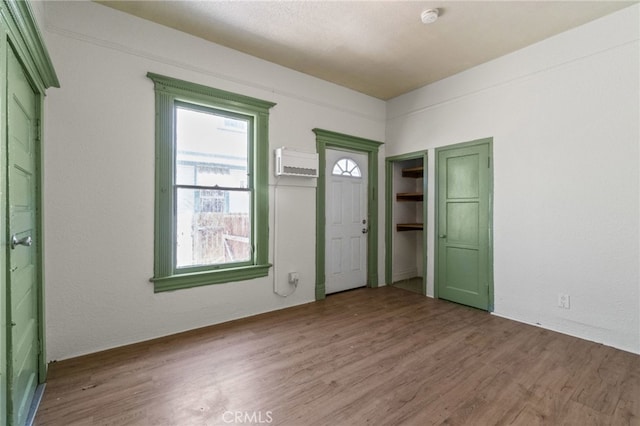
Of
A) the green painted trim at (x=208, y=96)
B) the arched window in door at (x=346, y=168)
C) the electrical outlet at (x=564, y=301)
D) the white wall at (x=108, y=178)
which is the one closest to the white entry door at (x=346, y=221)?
the arched window in door at (x=346, y=168)

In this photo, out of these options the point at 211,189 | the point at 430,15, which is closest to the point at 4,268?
the point at 211,189

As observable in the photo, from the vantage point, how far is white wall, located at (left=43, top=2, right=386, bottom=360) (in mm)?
2461

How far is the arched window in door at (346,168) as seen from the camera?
4457 millimetres

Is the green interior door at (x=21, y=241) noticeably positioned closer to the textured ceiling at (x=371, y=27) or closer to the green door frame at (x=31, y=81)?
the green door frame at (x=31, y=81)

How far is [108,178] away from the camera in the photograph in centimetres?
267

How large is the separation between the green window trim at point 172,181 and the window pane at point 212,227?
82 mm

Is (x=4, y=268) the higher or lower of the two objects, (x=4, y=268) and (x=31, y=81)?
the lower

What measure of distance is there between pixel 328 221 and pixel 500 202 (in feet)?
7.17

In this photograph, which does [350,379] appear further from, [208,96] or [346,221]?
[208,96]

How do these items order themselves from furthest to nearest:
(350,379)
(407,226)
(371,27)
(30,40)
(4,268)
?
(407,226) < (371,27) < (350,379) < (30,40) < (4,268)

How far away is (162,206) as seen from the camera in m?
2.93

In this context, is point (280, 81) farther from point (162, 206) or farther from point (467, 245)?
point (467, 245)

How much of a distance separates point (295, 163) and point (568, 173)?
114 inches

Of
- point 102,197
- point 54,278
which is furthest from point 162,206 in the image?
point 54,278
